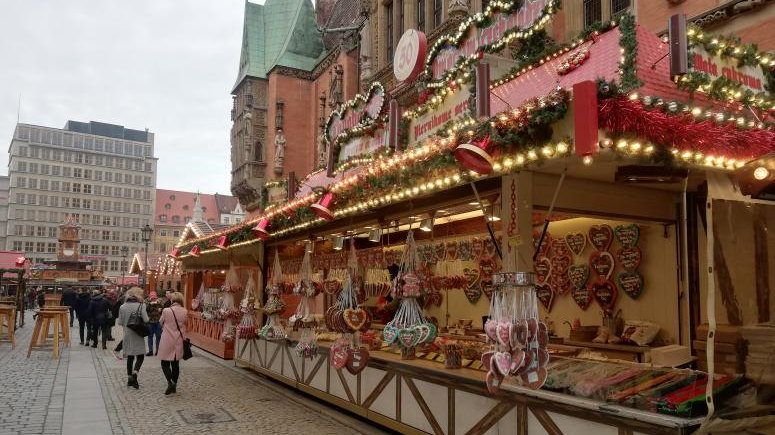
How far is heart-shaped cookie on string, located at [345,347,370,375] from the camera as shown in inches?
318

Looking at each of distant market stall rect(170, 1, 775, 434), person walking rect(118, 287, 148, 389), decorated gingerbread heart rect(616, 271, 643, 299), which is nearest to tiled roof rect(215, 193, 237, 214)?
person walking rect(118, 287, 148, 389)

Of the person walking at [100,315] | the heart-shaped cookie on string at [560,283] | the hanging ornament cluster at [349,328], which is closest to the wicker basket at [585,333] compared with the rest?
the heart-shaped cookie on string at [560,283]

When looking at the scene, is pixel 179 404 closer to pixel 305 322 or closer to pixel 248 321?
pixel 305 322

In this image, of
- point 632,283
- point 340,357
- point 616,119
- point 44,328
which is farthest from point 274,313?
point 44,328

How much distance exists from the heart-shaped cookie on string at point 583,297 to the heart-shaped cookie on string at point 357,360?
3.52 meters

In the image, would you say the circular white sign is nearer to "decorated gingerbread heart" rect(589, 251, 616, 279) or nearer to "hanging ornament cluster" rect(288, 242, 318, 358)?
"hanging ornament cluster" rect(288, 242, 318, 358)

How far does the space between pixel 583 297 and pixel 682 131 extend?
4.94 metres

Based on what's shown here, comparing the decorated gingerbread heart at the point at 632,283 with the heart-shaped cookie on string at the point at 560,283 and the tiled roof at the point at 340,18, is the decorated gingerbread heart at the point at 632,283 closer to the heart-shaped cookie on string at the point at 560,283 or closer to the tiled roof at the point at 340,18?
the heart-shaped cookie on string at the point at 560,283

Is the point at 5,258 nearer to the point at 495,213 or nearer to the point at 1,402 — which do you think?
the point at 1,402

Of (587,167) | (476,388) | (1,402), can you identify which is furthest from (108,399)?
(587,167)

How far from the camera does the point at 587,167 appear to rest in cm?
597

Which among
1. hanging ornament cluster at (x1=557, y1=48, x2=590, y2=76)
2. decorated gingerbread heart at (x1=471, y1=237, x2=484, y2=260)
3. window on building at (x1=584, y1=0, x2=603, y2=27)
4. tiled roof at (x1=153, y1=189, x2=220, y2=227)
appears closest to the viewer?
hanging ornament cluster at (x1=557, y1=48, x2=590, y2=76)

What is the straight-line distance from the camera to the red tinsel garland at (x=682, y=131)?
15.3 feet

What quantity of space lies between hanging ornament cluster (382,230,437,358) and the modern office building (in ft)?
328
